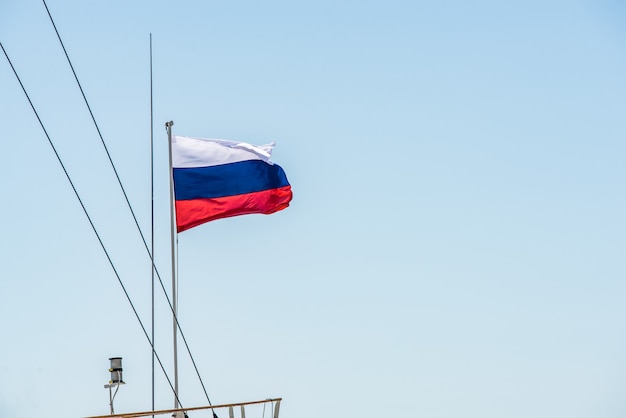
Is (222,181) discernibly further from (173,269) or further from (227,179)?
(173,269)

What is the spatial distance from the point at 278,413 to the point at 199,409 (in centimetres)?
274

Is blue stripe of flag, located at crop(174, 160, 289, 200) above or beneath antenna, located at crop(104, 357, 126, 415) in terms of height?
above

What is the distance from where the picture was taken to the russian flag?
2919 centimetres

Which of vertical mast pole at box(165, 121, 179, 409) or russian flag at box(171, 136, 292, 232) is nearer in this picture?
vertical mast pole at box(165, 121, 179, 409)

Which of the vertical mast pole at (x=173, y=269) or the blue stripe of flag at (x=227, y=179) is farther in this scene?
the blue stripe of flag at (x=227, y=179)

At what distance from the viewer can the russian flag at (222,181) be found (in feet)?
95.8

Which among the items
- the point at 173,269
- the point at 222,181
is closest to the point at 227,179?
the point at 222,181

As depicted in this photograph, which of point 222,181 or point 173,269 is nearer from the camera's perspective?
point 173,269

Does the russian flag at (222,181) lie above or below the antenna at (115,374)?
above

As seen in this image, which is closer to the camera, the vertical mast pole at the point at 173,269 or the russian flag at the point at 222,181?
the vertical mast pole at the point at 173,269

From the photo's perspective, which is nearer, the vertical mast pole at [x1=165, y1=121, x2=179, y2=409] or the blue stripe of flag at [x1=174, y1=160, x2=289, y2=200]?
the vertical mast pole at [x1=165, y1=121, x2=179, y2=409]

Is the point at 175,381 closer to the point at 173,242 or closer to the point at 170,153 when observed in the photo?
the point at 173,242

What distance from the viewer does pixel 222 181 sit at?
98.1ft

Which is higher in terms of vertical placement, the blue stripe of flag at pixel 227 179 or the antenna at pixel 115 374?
the blue stripe of flag at pixel 227 179
